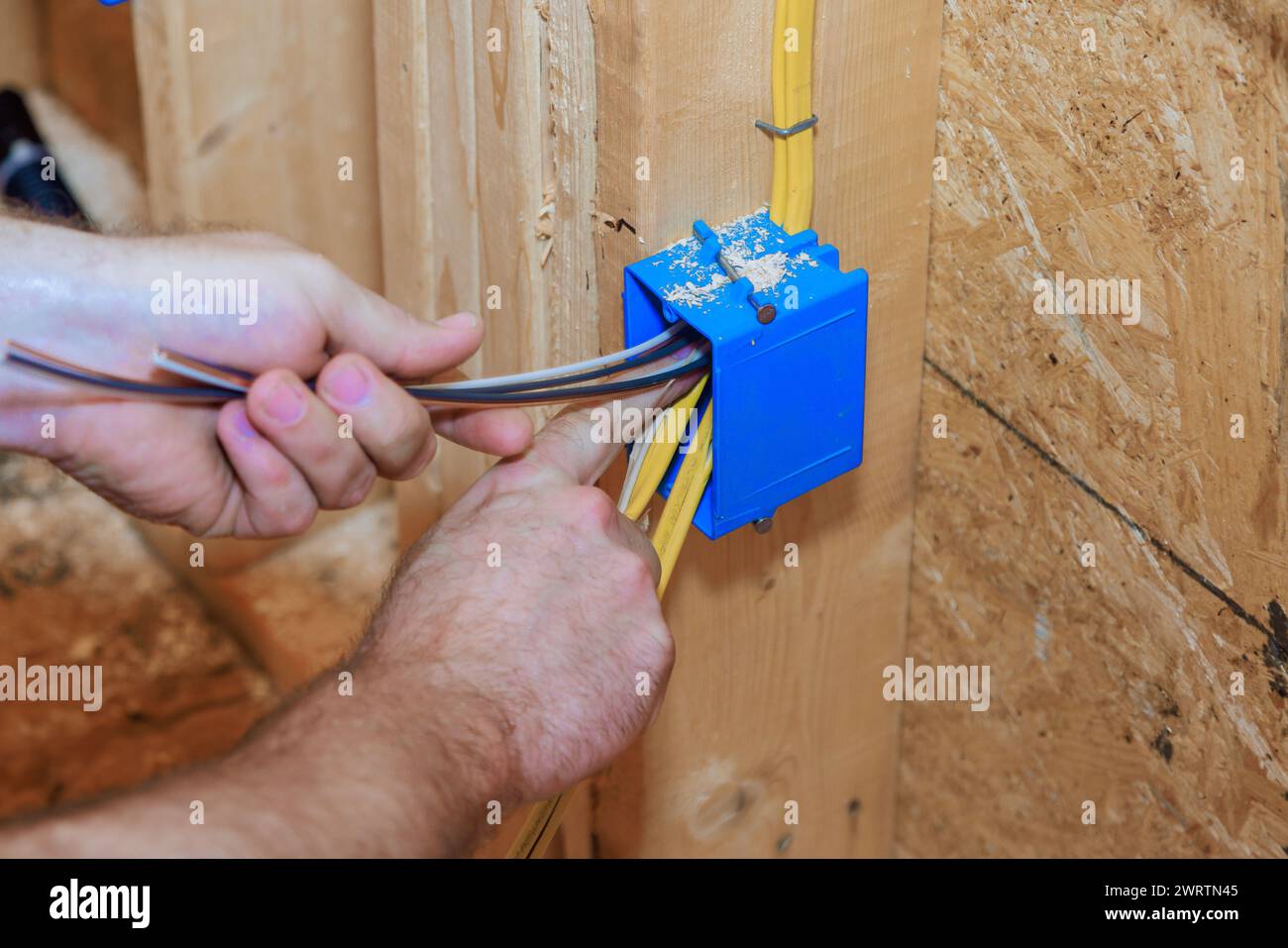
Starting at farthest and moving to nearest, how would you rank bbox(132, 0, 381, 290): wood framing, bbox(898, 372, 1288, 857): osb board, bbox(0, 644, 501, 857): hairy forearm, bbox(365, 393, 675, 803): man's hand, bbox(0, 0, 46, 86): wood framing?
1. bbox(0, 0, 46, 86): wood framing
2. bbox(132, 0, 381, 290): wood framing
3. bbox(898, 372, 1288, 857): osb board
4. bbox(365, 393, 675, 803): man's hand
5. bbox(0, 644, 501, 857): hairy forearm

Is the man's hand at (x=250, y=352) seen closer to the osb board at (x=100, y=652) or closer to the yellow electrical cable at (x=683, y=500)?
the yellow electrical cable at (x=683, y=500)

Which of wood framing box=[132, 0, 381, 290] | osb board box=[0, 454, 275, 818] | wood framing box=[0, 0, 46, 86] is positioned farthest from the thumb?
wood framing box=[0, 0, 46, 86]

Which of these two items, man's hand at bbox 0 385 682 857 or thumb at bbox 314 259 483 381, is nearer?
man's hand at bbox 0 385 682 857

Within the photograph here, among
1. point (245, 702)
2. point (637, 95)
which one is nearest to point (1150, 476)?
point (637, 95)

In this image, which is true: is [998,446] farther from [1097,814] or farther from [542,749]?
[542,749]

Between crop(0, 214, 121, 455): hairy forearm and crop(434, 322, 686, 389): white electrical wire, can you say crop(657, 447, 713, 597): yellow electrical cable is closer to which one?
crop(434, 322, 686, 389): white electrical wire

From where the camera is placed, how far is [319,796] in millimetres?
669

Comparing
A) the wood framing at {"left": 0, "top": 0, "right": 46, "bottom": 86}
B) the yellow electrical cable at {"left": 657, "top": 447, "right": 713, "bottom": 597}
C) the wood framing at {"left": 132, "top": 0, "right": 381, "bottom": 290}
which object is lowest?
the yellow electrical cable at {"left": 657, "top": 447, "right": 713, "bottom": 597}

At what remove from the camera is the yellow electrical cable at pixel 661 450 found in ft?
2.78

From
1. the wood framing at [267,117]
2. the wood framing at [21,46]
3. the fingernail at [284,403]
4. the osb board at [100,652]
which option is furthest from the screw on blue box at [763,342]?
the wood framing at [21,46]

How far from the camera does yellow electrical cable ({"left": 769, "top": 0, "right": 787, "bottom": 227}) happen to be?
2.65ft

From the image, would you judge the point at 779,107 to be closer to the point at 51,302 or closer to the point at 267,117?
the point at 51,302

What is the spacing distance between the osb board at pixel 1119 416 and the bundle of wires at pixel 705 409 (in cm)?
12
